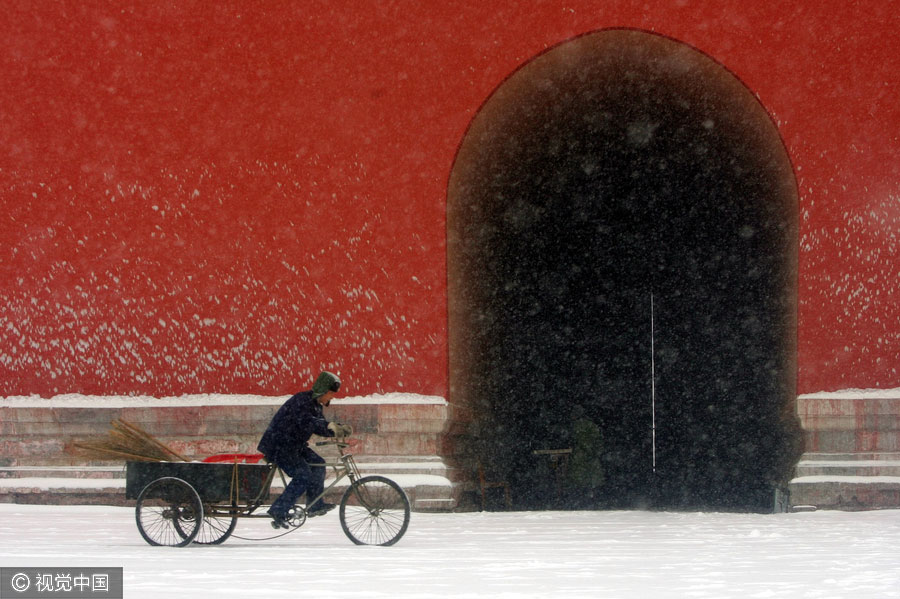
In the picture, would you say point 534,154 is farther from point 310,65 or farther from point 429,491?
point 429,491

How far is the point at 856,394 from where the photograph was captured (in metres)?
9.59

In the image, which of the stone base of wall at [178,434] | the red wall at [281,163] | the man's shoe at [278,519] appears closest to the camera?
the man's shoe at [278,519]

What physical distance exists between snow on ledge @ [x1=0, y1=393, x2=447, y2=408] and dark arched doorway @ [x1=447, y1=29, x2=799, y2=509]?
52 cm

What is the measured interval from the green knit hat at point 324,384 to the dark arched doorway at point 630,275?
2.68 m

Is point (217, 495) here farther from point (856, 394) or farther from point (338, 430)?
point (856, 394)

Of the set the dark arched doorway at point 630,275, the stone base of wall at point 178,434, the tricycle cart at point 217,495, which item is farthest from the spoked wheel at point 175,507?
the dark arched doorway at point 630,275

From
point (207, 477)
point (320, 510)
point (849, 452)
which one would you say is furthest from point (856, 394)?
point (207, 477)

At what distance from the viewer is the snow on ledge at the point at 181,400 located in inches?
385

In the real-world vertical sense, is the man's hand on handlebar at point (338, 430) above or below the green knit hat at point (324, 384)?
below

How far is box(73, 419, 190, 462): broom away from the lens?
7500mm

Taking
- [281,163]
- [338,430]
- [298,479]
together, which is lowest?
[298,479]

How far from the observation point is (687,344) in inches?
489

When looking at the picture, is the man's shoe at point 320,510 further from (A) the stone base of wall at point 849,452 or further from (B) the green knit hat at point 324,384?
(A) the stone base of wall at point 849,452

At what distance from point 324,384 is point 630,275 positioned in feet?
20.9
